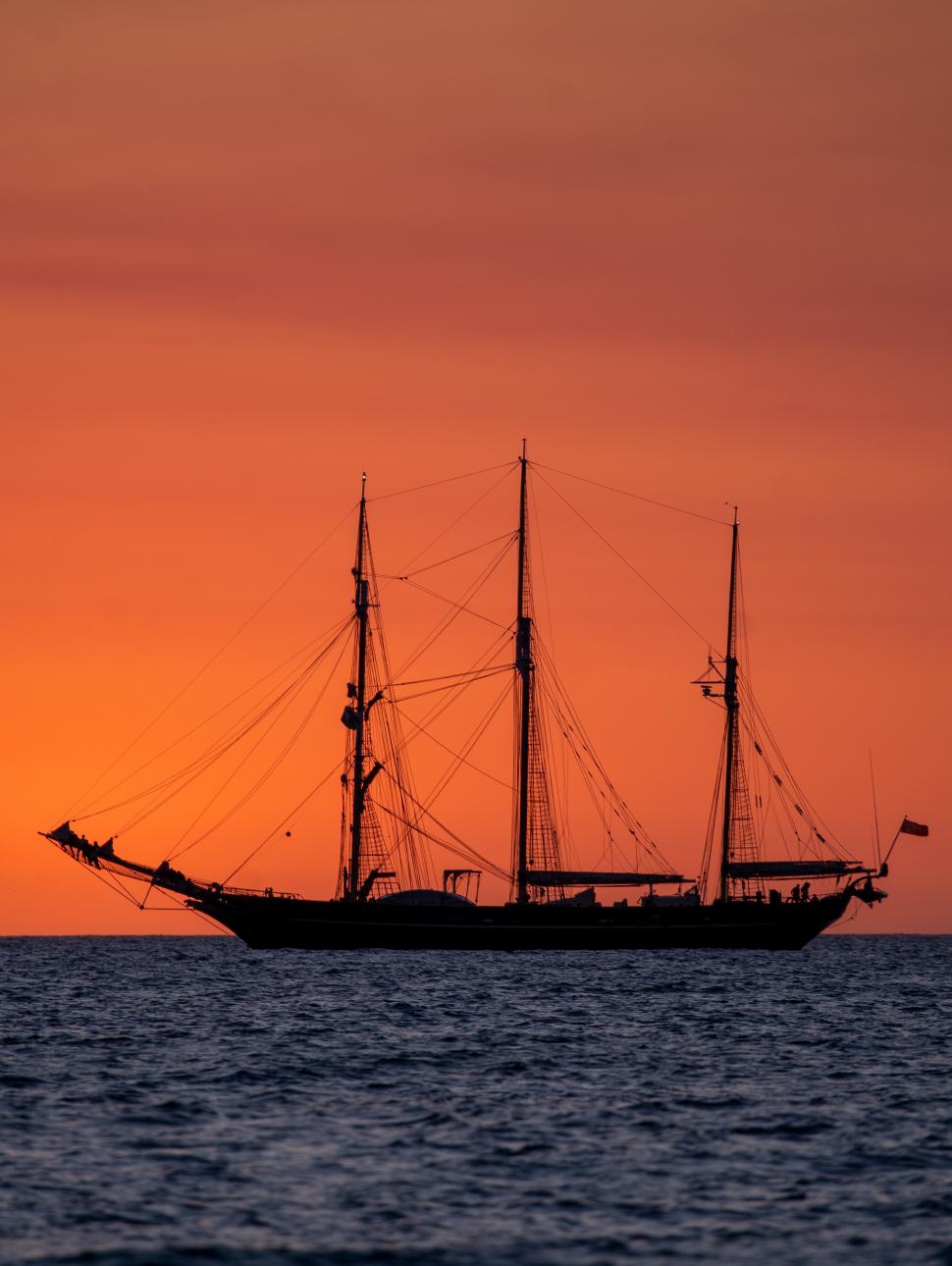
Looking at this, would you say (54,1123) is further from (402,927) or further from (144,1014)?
(402,927)

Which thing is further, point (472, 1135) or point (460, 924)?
point (460, 924)

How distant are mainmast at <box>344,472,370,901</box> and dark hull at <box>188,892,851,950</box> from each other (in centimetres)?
417

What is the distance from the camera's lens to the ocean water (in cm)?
2873

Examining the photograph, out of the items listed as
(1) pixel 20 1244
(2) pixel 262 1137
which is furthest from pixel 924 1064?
(1) pixel 20 1244

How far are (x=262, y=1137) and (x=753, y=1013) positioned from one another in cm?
4074

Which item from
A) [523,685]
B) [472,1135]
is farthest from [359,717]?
[472,1135]

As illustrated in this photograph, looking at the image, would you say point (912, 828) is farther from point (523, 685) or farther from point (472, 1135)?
point (472, 1135)

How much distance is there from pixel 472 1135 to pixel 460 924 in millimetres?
91233

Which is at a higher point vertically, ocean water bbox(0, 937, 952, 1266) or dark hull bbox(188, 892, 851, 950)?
dark hull bbox(188, 892, 851, 950)

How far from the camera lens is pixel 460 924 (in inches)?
5089

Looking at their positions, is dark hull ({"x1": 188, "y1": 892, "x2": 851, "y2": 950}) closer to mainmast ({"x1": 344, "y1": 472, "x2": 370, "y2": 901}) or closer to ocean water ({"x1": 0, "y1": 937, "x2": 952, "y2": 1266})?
mainmast ({"x1": 344, "y1": 472, "x2": 370, "y2": 901})

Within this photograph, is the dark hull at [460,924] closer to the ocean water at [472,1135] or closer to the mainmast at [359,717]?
the mainmast at [359,717]

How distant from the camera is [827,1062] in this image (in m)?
54.2

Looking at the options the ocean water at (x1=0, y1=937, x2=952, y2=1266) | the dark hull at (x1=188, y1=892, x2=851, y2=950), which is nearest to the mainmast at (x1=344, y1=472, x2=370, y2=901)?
the dark hull at (x1=188, y1=892, x2=851, y2=950)
